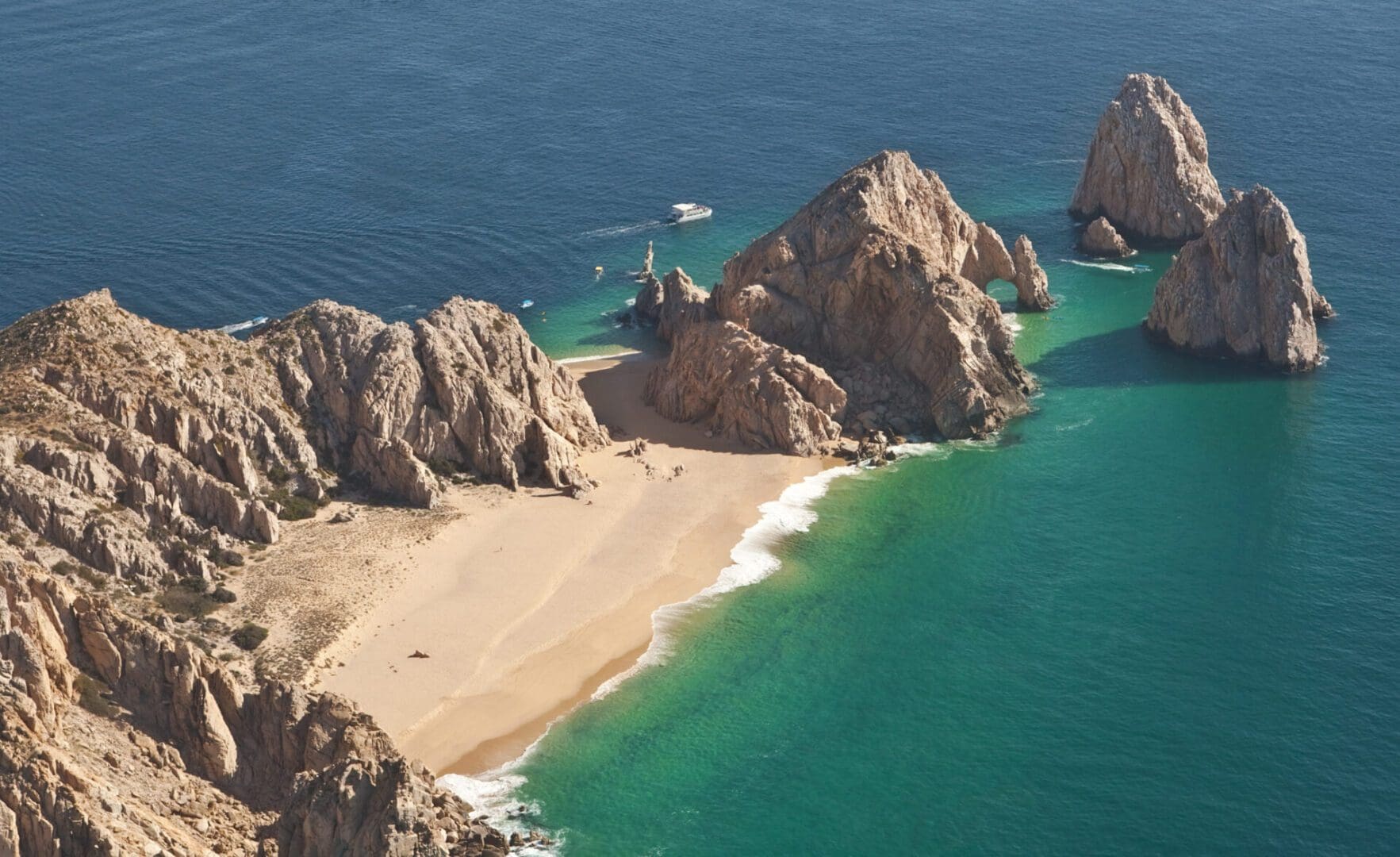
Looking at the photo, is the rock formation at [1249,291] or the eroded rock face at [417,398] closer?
the eroded rock face at [417,398]

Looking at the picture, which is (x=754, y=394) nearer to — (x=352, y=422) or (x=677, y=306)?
(x=677, y=306)

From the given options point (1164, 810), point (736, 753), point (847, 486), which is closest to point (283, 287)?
point (847, 486)

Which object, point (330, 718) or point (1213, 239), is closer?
point (330, 718)

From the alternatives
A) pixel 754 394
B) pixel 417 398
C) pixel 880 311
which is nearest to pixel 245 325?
pixel 417 398

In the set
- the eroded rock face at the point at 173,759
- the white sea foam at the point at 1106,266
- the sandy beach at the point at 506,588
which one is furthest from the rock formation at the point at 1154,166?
the eroded rock face at the point at 173,759

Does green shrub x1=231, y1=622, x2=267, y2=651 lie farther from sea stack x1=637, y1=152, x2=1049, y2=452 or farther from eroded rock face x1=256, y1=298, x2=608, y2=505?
sea stack x1=637, y1=152, x2=1049, y2=452

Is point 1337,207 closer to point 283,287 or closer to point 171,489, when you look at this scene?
point 283,287

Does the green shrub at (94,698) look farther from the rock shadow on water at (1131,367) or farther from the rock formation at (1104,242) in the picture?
the rock formation at (1104,242)
